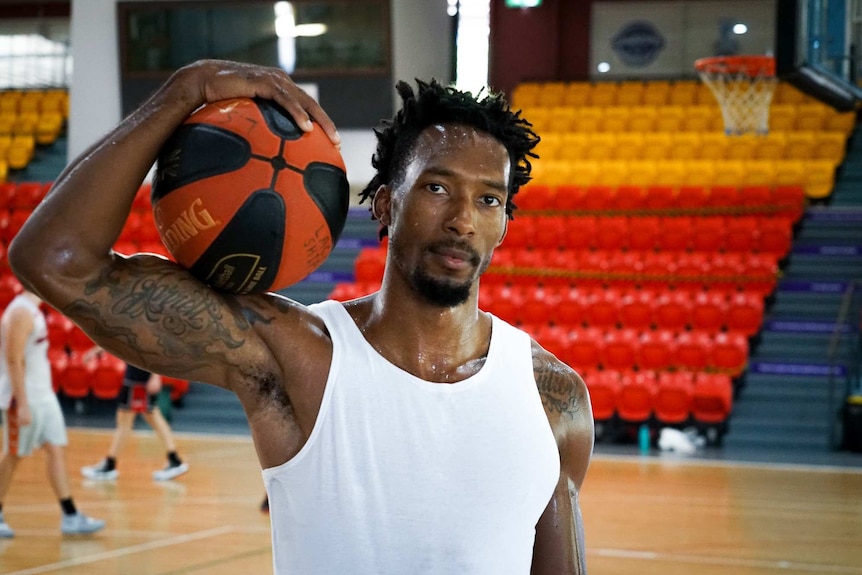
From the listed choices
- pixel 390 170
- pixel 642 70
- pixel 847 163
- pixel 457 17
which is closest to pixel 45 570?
pixel 390 170

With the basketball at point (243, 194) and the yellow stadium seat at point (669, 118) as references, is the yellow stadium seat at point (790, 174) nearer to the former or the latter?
the yellow stadium seat at point (669, 118)

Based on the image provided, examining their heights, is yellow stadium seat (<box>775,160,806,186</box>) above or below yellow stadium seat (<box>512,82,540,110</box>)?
below

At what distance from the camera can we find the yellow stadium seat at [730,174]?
510 inches

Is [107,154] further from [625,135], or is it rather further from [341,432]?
[625,135]

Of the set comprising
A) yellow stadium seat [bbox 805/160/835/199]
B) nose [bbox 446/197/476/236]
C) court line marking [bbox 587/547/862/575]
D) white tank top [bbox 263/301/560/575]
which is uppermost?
nose [bbox 446/197/476/236]

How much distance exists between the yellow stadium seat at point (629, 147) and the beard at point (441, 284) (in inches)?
489

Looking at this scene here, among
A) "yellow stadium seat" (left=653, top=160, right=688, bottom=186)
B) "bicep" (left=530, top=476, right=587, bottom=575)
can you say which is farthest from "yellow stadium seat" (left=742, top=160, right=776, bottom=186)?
"bicep" (left=530, top=476, right=587, bottom=575)

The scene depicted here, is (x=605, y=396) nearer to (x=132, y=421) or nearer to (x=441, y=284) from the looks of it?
(x=132, y=421)

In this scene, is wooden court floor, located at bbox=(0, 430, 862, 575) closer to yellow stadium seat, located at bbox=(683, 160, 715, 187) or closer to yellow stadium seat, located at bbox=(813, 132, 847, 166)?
yellow stadium seat, located at bbox=(683, 160, 715, 187)

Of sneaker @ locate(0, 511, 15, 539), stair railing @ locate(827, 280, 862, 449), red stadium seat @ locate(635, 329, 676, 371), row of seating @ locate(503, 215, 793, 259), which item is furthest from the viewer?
row of seating @ locate(503, 215, 793, 259)

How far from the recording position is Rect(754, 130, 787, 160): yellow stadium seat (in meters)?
13.4

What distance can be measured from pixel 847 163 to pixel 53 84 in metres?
13.9

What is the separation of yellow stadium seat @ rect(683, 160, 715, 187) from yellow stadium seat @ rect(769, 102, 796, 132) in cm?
142

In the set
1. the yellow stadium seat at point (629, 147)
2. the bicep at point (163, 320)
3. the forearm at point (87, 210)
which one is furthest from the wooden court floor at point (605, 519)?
the yellow stadium seat at point (629, 147)
